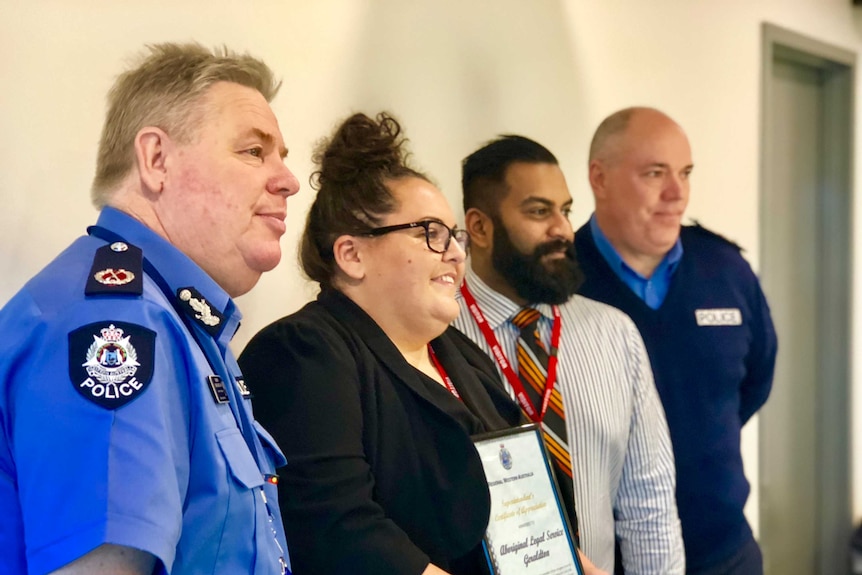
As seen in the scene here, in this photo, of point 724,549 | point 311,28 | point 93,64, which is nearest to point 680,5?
point 311,28

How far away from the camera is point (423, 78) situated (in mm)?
2361

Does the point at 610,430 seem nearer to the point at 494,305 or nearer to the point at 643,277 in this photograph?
the point at 494,305

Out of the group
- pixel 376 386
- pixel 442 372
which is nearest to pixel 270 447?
pixel 376 386

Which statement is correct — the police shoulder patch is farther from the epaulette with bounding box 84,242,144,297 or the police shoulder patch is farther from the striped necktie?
the striped necktie

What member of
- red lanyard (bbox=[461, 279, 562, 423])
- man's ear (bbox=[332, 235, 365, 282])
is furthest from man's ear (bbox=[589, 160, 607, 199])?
man's ear (bbox=[332, 235, 365, 282])

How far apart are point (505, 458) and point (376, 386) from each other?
11.8 inches

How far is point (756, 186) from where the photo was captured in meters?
3.69

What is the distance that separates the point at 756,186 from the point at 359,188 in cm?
253

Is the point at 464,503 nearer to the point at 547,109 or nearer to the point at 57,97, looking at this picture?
the point at 57,97

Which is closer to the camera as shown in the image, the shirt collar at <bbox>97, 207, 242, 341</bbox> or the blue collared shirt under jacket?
the shirt collar at <bbox>97, 207, 242, 341</bbox>

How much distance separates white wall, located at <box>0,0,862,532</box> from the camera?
158 centimetres

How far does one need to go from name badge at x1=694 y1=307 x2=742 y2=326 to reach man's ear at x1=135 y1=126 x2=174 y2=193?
1740 mm

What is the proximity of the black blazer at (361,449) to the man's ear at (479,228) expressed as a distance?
560mm

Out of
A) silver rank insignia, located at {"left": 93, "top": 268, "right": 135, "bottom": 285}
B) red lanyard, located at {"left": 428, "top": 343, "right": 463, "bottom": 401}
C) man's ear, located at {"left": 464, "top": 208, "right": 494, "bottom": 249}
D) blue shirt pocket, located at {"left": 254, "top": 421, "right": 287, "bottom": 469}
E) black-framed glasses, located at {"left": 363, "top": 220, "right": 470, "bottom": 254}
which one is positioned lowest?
blue shirt pocket, located at {"left": 254, "top": 421, "right": 287, "bottom": 469}
